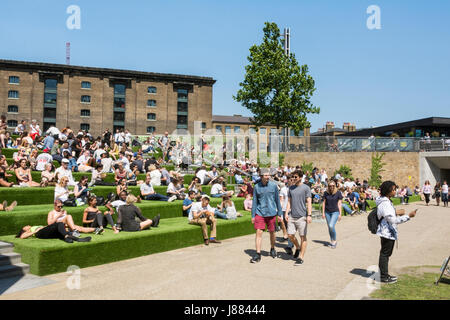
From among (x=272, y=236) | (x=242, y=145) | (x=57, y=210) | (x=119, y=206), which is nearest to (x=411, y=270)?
(x=272, y=236)

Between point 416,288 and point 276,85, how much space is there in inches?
1238

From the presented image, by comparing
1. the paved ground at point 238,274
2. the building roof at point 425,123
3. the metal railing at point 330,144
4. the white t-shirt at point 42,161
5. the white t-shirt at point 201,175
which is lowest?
the paved ground at point 238,274

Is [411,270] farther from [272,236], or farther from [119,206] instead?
[119,206]

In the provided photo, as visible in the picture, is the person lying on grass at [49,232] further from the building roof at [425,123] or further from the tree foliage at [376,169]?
the building roof at [425,123]

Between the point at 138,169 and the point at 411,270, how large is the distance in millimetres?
12763

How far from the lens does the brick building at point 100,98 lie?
55.4m

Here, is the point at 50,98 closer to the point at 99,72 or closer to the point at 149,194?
the point at 99,72

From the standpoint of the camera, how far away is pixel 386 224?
7.23m

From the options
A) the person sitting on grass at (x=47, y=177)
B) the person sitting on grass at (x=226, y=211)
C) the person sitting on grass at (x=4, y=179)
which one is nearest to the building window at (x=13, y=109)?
the person sitting on grass at (x=47, y=177)

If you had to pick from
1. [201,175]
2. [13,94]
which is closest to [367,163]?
[201,175]

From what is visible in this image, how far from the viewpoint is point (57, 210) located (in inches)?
360

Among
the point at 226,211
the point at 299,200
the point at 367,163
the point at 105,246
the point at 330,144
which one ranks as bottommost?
the point at 105,246

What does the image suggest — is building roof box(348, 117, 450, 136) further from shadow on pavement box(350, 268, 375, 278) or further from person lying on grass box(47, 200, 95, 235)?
person lying on grass box(47, 200, 95, 235)

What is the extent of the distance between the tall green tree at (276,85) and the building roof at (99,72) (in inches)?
1084
